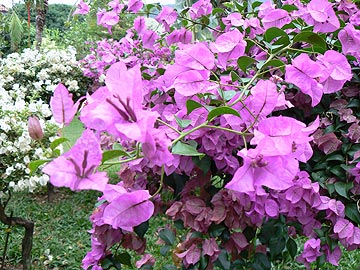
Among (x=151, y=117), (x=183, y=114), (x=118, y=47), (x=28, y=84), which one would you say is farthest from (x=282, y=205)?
(x=28, y=84)

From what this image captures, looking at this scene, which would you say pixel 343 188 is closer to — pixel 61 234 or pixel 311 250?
pixel 311 250

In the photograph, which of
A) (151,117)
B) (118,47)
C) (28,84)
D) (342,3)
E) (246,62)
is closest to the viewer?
(151,117)

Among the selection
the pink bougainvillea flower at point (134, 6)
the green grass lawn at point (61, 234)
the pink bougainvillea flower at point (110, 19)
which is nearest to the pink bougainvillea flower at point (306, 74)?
the pink bougainvillea flower at point (134, 6)

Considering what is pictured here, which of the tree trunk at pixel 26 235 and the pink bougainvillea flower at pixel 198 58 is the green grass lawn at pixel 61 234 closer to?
the tree trunk at pixel 26 235

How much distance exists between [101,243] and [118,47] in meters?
3.07

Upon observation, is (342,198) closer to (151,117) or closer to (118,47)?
(151,117)

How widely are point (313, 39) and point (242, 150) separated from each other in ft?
1.43

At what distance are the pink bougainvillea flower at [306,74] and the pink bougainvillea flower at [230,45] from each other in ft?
0.47

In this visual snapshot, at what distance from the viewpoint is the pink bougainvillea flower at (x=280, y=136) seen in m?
0.67

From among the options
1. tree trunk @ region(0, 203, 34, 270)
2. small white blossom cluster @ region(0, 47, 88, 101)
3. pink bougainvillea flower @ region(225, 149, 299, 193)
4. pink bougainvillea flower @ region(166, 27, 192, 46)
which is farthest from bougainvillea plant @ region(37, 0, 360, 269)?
small white blossom cluster @ region(0, 47, 88, 101)

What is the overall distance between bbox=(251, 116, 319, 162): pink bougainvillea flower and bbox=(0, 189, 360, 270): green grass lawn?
2.35 m

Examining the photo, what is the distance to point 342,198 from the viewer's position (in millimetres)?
1124

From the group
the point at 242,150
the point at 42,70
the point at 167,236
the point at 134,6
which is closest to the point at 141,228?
the point at 167,236

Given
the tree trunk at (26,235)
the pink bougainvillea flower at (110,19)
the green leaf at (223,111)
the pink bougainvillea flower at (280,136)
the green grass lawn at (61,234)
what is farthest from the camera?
the green grass lawn at (61,234)
